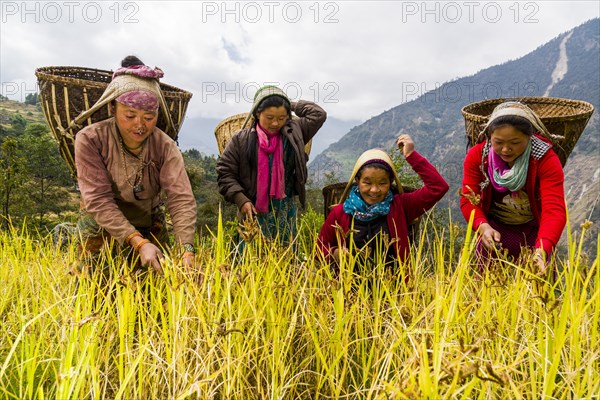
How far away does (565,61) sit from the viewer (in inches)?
7485

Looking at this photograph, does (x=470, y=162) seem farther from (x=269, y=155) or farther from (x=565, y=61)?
(x=565, y=61)

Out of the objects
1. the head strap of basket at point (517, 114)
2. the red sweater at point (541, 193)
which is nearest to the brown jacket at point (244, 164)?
the red sweater at point (541, 193)

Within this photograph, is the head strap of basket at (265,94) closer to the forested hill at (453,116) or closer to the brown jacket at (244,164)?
the brown jacket at (244,164)

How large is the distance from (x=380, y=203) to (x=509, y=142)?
765mm

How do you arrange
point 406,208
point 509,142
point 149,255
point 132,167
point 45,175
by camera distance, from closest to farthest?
point 149,255 < point 509,142 < point 132,167 < point 406,208 < point 45,175

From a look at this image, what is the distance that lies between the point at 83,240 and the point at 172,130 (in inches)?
33.7

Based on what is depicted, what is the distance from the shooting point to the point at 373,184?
2.71m

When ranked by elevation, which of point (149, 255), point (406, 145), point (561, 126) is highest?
A: point (561, 126)

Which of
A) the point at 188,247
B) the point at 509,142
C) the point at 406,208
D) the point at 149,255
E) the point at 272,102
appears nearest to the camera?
the point at 149,255

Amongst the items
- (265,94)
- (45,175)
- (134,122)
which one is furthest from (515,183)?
(45,175)

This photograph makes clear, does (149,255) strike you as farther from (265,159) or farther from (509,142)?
(509,142)

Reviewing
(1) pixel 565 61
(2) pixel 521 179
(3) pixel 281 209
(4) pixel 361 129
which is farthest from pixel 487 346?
(1) pixel 565 61

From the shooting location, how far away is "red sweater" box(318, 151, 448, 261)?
2.73m

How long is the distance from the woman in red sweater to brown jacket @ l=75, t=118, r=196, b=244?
152 cm
